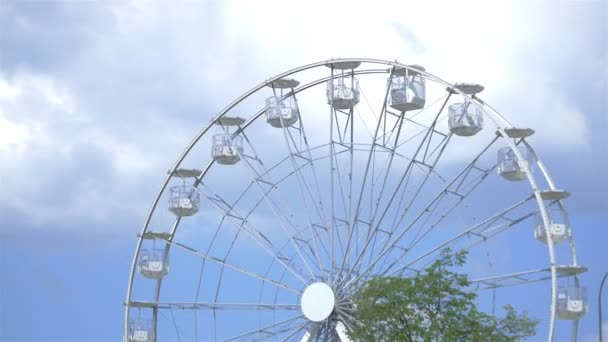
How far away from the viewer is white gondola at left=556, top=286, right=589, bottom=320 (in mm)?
45406

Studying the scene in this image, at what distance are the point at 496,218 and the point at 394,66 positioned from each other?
5817mm

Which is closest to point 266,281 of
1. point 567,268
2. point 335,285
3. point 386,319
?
point 335,285

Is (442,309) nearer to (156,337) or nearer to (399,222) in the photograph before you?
(399,222)

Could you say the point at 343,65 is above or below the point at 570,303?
above

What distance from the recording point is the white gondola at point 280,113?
50.5 metres

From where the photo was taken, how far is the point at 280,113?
50.5m

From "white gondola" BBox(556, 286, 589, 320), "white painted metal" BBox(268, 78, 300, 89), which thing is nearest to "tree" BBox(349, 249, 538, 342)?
"white gondola" BBox(556, 286, 589, 320)

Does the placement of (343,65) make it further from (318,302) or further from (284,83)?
(318,302)

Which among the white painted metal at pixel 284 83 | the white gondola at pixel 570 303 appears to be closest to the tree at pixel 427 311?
the white gondola at pixel 570 303

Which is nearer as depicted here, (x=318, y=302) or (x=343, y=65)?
(x=318, y=302)

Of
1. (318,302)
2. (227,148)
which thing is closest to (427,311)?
(318,302)

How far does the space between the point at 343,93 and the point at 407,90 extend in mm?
2280

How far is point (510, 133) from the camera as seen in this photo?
47000 millimetres

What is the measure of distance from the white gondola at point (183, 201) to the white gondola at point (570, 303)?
13.3m
